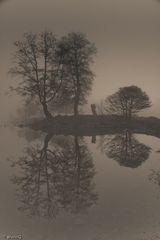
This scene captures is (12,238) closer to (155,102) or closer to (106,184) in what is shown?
(106,184)

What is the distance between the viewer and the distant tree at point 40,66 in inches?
49.2

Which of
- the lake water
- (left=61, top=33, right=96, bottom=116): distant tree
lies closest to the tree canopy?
(left=61, top=33, right=96, bottom=116): distant tree

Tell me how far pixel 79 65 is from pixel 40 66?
0.11 meters

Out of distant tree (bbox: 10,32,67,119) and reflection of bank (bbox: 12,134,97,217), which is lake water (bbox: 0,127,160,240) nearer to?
reflection of bank (bbox: 12,134,97,217)

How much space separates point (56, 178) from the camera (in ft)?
3.97

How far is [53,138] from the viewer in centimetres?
124

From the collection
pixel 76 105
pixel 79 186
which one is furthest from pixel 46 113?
pixel 79 186

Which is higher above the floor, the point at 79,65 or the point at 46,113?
the point at 79,65

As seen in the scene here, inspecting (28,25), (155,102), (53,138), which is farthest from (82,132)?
(28,25)

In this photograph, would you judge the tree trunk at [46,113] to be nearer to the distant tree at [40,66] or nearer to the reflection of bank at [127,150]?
the distant tree at [40,66]

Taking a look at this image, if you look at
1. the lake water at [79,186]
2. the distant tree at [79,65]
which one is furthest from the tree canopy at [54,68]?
the lake water at [79,186]

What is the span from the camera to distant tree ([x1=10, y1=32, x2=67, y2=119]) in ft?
4.10

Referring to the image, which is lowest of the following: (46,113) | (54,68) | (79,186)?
(79,186)

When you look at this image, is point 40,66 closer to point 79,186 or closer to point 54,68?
point 54,68
